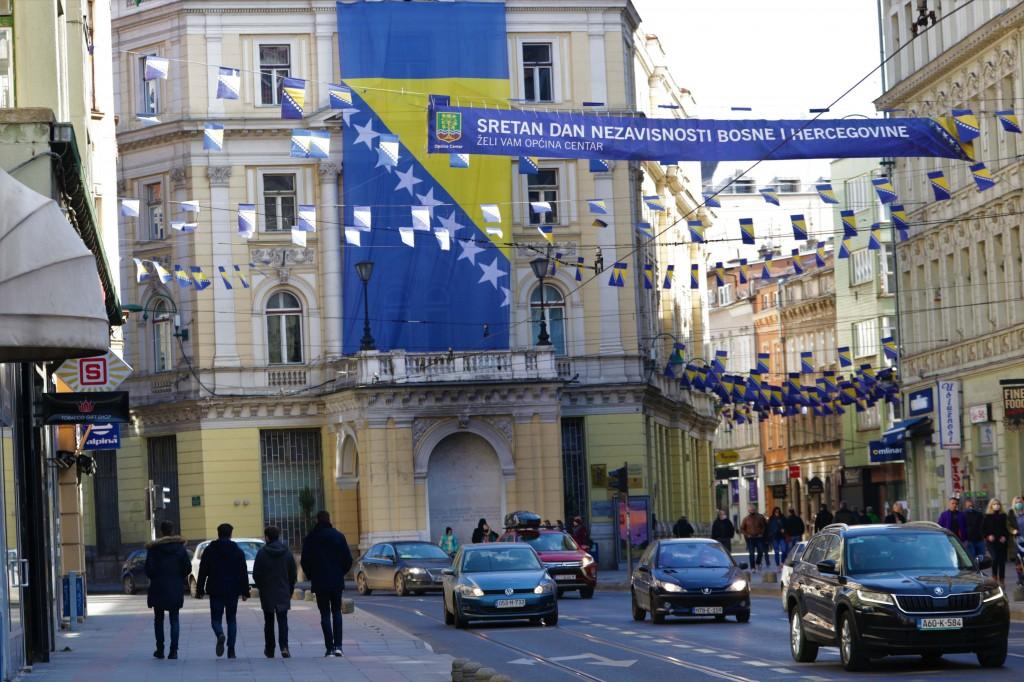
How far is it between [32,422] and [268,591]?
3.63m

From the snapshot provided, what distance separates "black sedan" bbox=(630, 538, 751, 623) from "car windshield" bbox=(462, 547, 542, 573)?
1.90 m

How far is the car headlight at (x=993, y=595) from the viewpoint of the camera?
21.7 m

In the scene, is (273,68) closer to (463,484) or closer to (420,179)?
(420,179)

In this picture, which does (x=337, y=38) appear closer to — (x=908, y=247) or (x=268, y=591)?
(x=908, y=247)

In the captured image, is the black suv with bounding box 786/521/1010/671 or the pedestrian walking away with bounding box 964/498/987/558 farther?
the pedestrian walking away with bounding box 964/498/987/558

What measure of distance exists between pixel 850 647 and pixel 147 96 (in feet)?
162

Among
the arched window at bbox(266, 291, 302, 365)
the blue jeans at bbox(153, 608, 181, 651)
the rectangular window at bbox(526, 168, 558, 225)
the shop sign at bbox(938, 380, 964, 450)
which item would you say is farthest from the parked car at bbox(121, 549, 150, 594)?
the blue jeans at bbox(153, 608, 181, 651)

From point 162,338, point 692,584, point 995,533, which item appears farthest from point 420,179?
point 692,584

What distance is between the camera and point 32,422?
25.2 meters

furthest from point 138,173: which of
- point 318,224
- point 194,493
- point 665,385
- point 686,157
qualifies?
point 686,157

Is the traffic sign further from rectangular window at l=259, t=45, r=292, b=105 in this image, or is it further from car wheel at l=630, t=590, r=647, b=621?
rectangular window at l=259, t=45, r=292, b=105

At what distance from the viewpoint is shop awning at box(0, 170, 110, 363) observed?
1484cm

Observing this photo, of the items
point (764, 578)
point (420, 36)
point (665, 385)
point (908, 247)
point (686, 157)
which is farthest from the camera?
point (665, 385)

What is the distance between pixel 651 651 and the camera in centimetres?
2673
